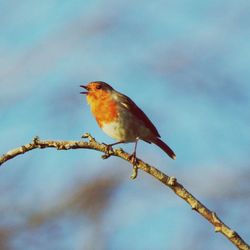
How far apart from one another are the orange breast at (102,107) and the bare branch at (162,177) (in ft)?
7.75

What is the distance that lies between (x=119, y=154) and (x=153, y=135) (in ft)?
8.79

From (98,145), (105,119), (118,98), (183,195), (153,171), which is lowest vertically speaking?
(183,195)

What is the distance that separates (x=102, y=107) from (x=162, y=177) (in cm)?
313

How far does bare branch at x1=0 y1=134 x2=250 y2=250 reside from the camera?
4.67 feet

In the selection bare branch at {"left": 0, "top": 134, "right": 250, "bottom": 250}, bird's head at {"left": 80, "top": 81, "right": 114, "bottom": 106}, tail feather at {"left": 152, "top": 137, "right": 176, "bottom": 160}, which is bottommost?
bare branch at {"left": 0, "top": 134, "right": 250, "bottom": 250}

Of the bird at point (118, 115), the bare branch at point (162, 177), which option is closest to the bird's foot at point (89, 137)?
the bare branch at point (162, 177)

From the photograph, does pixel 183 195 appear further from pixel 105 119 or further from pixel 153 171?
pixel 105 119

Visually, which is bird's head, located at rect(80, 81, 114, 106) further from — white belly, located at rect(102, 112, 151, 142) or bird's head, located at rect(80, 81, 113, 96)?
white belly, located at rect(102, 112, 151, 142)

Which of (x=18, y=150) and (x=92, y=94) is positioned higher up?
(x=92, y=94)

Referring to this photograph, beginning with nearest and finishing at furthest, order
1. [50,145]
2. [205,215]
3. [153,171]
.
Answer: [205,215], [153,171], [50,145]

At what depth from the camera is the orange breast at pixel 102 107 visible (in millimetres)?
4777

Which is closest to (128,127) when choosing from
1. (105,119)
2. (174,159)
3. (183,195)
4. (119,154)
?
(105,119)

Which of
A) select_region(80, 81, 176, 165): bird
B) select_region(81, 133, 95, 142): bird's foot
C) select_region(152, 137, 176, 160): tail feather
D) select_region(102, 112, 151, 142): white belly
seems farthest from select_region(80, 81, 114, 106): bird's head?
select_region(81, 133, 95, 142): bird's foot

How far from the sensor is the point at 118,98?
5043mm
